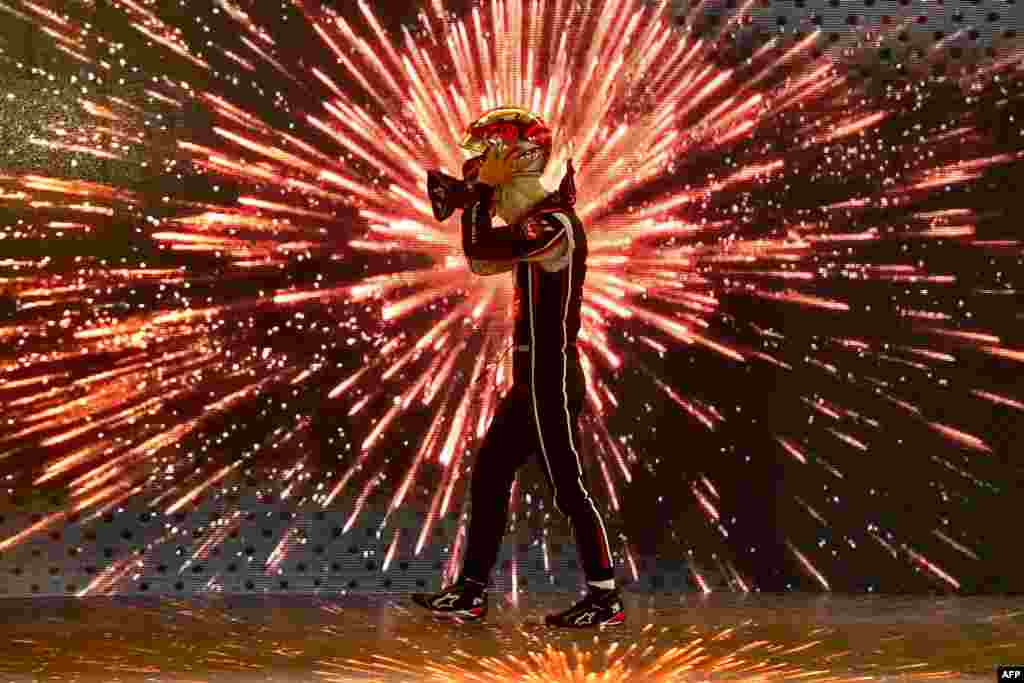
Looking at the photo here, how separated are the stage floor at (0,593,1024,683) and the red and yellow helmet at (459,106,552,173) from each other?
4.80 feet

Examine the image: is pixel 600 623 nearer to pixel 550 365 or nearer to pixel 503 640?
pixel 503 640

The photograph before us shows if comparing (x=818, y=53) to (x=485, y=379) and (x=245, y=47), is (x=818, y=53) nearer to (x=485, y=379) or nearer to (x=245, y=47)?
(x=485, y=379)

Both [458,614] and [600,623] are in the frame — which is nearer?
[600,623]

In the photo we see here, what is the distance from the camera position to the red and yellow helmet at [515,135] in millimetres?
4930

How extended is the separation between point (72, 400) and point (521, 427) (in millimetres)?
1751

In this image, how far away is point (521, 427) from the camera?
4887 millimetres

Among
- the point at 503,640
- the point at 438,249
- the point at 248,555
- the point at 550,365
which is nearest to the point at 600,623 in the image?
the point at 503,640

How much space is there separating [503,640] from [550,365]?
842 millimetres

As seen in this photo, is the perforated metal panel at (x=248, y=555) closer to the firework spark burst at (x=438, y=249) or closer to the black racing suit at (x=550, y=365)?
the firework spark burst at (x=438, y=249)

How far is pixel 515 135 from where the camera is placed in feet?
16.2

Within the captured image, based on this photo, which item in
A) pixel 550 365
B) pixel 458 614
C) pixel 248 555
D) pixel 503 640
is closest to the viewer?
pixel 503 640

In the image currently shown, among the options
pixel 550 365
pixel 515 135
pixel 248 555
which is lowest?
pixel 248 555

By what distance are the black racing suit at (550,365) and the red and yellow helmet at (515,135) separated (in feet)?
0.50

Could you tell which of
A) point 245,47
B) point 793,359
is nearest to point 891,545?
point 793,359
